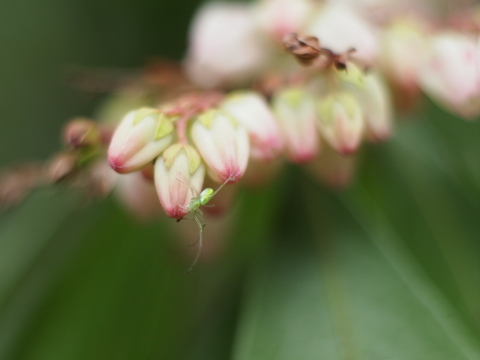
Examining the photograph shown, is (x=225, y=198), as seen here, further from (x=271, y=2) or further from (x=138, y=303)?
(x=138, y=303)

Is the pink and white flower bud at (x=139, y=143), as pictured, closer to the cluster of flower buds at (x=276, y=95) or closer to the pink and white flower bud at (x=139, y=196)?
the cluster of flower buds at (x=276, y=95)

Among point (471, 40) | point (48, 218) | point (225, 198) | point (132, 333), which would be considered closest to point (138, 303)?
point (132, 333)

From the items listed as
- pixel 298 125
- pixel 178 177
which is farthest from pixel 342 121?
pixel 178 177

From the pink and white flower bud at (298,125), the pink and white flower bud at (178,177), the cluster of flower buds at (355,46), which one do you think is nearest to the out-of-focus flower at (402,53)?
the cluster of flower buds at (355,46)

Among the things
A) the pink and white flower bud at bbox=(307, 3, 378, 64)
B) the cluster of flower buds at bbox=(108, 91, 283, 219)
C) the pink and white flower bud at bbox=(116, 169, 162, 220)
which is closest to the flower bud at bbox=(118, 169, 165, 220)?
the pink and white flower bud at bbox=(116, 169, 162, 220)

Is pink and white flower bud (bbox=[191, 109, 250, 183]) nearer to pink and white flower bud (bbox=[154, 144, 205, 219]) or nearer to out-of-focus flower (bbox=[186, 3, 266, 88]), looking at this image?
pink and white flower bud (bbox=[154, 144, 205, 219])

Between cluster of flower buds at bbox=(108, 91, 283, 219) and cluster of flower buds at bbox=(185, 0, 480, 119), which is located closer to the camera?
cluster of flower buds at bbox=(108, 91, 283, 219)
